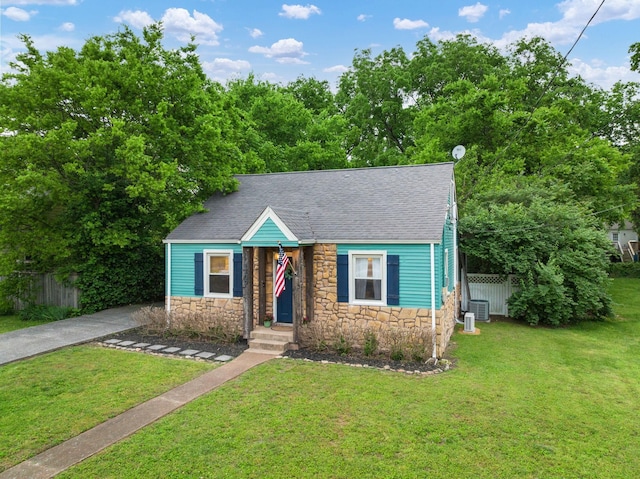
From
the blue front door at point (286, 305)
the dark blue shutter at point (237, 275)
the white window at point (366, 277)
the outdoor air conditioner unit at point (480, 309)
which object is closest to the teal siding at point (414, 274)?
the white window at point (366, 277)

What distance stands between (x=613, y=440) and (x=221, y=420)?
5.67 m

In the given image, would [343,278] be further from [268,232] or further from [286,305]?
[268,232]

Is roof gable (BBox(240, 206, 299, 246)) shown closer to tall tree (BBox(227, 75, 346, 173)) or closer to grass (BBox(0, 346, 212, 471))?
grass (BBox(0, 346, 212, 471))

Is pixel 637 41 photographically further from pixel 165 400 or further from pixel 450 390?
pixel 165 400

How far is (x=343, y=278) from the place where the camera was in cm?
1017

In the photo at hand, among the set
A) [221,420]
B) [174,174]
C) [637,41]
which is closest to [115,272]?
[174,174]

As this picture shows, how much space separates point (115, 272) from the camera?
15008 millimetres

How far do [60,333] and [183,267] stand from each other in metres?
3.95

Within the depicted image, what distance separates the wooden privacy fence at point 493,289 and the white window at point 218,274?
30.9ft

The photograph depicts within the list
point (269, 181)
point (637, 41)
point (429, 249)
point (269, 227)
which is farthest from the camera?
point (637, 41)

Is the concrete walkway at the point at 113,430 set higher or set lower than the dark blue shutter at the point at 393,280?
lower

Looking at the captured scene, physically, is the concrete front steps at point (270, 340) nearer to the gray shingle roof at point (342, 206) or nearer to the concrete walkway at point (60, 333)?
the gray shingle roof at point (342, 206)

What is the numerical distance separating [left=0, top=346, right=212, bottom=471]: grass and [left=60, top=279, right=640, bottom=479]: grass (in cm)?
108

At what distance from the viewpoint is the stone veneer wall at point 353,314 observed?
9.48 m
